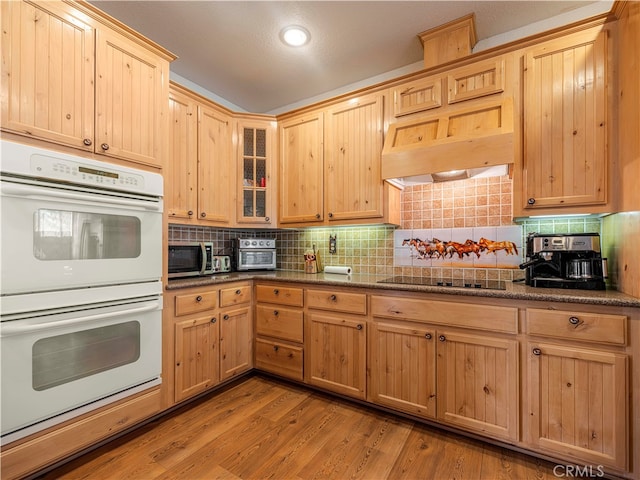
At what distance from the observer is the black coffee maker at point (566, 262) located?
1705mm

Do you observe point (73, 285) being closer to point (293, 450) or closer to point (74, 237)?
point (74, 237)

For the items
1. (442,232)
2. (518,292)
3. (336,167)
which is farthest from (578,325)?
(336,167)

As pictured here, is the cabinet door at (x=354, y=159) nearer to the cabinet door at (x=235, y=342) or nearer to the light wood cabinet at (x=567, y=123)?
the light wood cabinet at (x=567, y=123)

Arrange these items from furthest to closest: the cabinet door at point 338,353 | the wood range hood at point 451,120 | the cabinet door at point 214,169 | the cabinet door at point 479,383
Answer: the cabinet door at point 214,169 < the cabinet door at point 338,353 < the wood range hood at point 451,120 < the cabinet door at point 479,383

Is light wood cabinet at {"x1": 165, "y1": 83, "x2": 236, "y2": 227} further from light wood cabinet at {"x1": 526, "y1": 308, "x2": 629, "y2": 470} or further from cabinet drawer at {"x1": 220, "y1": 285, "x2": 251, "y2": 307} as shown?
light wood cabinet at {"x1": 526, "y1": 308, "x2": 629, "y2": 470}

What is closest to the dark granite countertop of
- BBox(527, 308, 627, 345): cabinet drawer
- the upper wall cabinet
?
BBox(527, 308, 627, 345): cabinet drawer

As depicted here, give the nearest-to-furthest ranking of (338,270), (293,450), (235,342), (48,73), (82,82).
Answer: (48,73)
(82,82)
(293,450)
(235,342)
(338,270)

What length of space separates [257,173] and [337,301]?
150 cm

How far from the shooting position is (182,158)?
2369mm

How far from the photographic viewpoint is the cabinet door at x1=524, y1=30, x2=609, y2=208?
5.44 feet

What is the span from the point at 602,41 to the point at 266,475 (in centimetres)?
292

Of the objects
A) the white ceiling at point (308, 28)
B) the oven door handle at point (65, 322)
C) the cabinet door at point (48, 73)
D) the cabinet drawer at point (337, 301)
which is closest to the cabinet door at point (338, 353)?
the cabinet drawer at point (337, 301)

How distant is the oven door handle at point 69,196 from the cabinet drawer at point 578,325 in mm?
2254

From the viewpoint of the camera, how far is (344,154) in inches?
100.0
